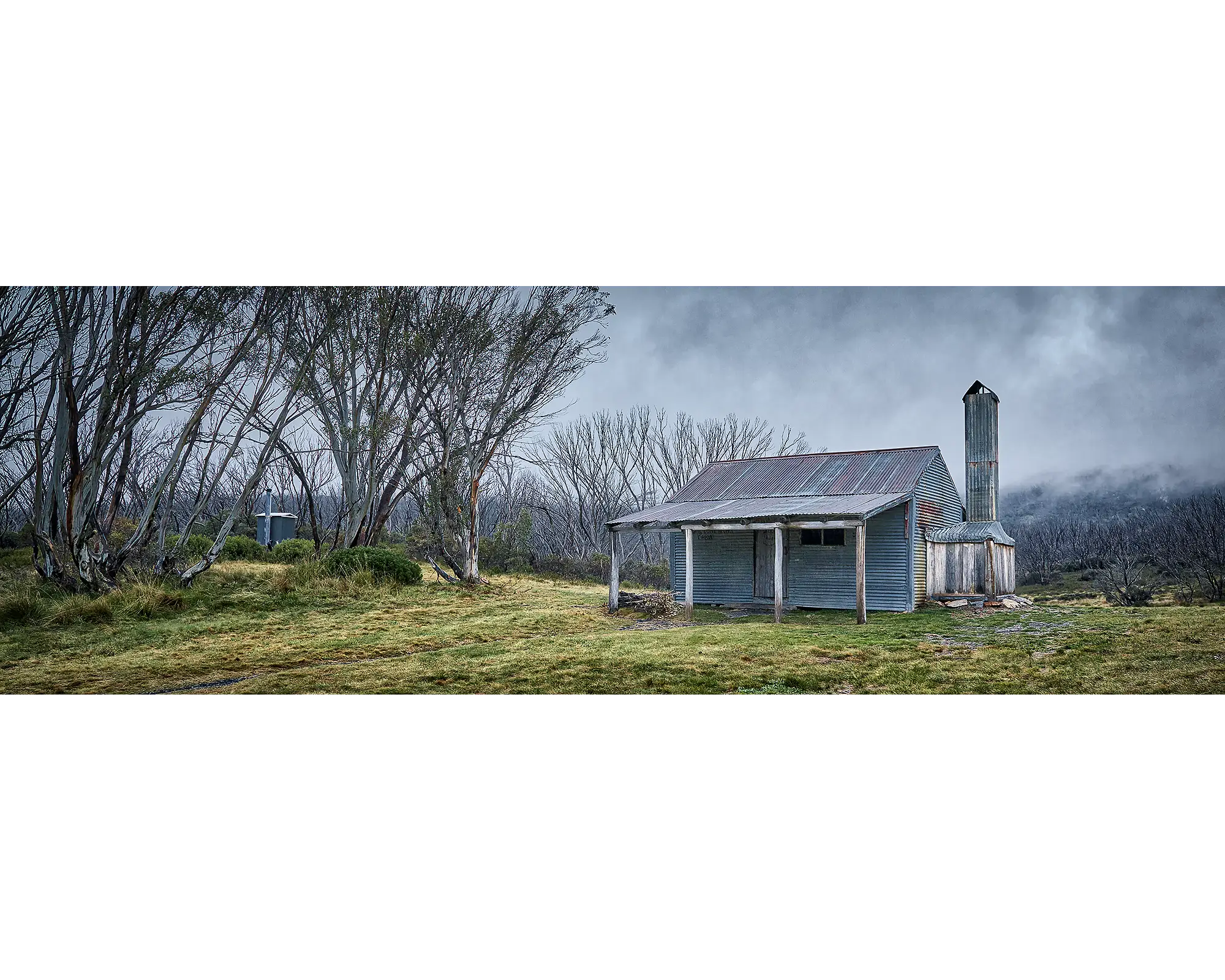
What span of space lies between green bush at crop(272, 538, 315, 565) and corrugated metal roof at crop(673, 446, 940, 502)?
4.39 m

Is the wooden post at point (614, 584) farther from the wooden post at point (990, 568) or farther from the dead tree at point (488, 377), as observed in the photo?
the wooden post at point (990, 568)

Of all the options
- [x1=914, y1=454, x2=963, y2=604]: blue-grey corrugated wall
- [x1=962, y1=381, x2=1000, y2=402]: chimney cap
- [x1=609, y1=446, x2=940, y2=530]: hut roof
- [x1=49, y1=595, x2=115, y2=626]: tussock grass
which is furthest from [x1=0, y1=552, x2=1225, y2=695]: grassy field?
[x1=962, y1=381, x2=1000, y2=402]: chimney cap

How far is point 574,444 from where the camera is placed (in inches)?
376

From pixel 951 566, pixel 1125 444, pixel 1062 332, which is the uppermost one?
pixel 1062 332

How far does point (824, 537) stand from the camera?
10891 millimetres

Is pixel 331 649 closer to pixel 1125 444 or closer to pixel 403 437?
pixel 403 437

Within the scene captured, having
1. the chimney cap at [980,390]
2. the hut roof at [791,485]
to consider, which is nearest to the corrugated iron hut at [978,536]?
the chimney cap at [980,390]

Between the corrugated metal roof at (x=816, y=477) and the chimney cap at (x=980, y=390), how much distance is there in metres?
1.69

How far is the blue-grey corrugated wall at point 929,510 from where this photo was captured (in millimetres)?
10617

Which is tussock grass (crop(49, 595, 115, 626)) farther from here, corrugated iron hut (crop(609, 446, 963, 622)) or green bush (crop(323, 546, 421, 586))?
corrugated iron hut (crop(609, 446, 963, 622))

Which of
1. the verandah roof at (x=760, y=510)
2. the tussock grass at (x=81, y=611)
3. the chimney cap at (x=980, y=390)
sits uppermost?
the chimney cap at (x=980, y=390)
